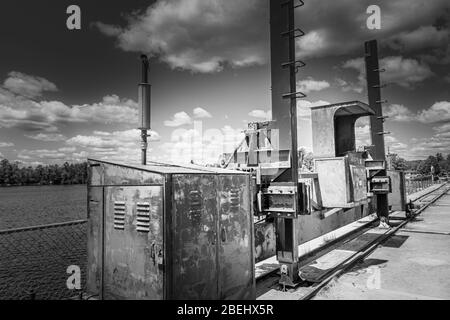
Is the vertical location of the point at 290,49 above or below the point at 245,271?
above

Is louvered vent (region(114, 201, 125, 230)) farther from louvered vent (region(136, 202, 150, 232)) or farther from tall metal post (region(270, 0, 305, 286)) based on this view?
tall metal post (region(270, 0, 305, 286))

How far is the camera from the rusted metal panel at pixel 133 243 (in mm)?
3307

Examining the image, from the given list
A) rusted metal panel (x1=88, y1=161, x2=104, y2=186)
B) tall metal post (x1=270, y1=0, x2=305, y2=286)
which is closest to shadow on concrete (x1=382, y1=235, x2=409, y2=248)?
tall metal post (x1=270, y1=0, x2=305, y2=286)

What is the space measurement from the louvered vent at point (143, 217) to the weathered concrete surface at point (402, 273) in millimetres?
3487

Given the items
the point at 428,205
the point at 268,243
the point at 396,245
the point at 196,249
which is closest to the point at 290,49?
the point at 196,249

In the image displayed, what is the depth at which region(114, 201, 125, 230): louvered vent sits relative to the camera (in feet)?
12.0

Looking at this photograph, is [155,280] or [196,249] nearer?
[155,280]

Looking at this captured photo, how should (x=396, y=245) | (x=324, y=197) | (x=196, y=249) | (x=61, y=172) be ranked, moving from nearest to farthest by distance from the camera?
(x=196, y=249)
(x=324, y=197)
(x=396, y=245)
(x=61, y=172)

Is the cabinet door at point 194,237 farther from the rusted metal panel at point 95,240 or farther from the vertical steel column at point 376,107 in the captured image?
the vertical steel column at point 376,107
